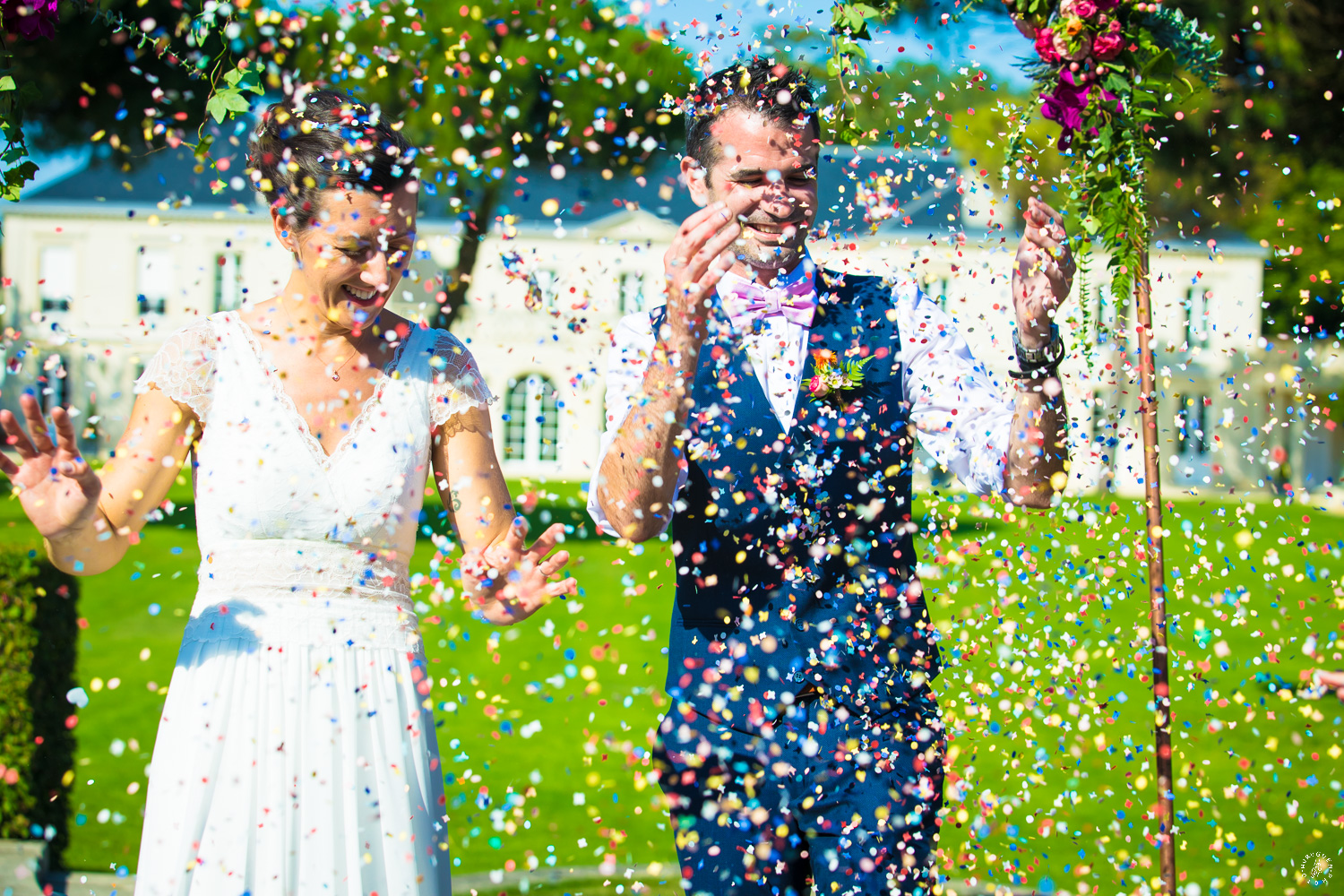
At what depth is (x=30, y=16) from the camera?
128 inches

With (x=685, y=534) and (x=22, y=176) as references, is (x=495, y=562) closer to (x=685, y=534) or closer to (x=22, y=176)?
(x=685, y=534)

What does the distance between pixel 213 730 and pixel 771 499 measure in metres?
1.44

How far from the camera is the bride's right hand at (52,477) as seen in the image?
101 inches

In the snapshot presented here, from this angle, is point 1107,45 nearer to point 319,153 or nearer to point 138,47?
point 319,153

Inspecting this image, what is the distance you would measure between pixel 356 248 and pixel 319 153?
257mm

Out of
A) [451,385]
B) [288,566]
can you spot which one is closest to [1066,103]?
[451,385]

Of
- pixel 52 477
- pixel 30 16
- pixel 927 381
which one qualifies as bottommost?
pixel 52 477

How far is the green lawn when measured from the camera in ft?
11.1

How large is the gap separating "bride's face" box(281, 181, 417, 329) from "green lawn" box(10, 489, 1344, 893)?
2.76 ft

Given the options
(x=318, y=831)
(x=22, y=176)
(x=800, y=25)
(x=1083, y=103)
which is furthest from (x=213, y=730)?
(x=1083, y=103)

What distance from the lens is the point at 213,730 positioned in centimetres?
279

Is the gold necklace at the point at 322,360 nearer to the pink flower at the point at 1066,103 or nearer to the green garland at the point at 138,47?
the green garland at the point at 138,47

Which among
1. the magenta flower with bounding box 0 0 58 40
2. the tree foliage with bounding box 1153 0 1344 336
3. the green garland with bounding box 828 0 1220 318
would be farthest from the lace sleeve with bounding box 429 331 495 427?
the tree foliage with bounding box 1153 0 1344 336

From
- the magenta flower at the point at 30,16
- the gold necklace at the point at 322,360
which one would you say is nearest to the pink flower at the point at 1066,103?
the gold necklace at the point at 322,360
